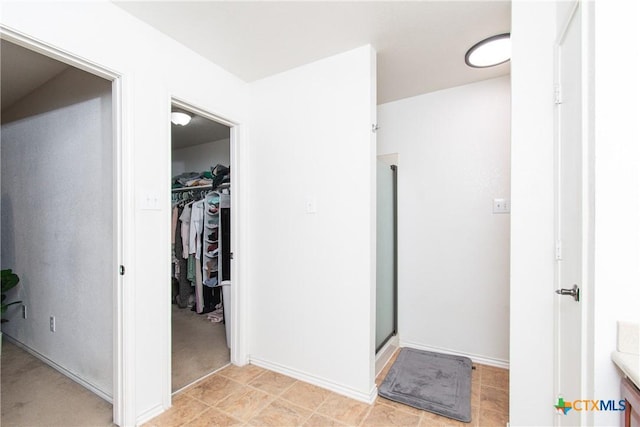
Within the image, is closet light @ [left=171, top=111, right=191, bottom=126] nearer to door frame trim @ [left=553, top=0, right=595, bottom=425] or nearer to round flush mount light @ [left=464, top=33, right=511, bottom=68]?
round flush mount light @ [left=464, top=33, right=511, bottom=68]

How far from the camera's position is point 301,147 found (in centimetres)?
Result: 219

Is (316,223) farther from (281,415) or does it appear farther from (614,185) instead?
(614,185)

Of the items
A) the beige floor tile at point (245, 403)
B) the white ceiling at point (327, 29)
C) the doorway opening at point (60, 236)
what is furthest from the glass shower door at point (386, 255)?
the doorway opening at point (60, 236)

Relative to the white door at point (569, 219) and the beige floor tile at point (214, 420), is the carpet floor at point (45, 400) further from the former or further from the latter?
the white door at point (569, 219)

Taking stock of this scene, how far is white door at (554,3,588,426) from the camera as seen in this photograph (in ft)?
3.61

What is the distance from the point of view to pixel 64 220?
216cm

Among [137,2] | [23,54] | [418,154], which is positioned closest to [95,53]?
[137,2]

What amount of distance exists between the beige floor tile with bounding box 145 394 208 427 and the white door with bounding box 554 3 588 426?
1.97m

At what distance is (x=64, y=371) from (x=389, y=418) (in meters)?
2.43

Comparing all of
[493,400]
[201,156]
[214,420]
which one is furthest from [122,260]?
[201,156]

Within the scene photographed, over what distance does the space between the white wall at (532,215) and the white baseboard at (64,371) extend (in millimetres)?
2495

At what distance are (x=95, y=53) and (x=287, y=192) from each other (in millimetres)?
1375

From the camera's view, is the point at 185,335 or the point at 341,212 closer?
the point at 341,212

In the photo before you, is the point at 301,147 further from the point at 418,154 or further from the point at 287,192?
the point at 418,154
